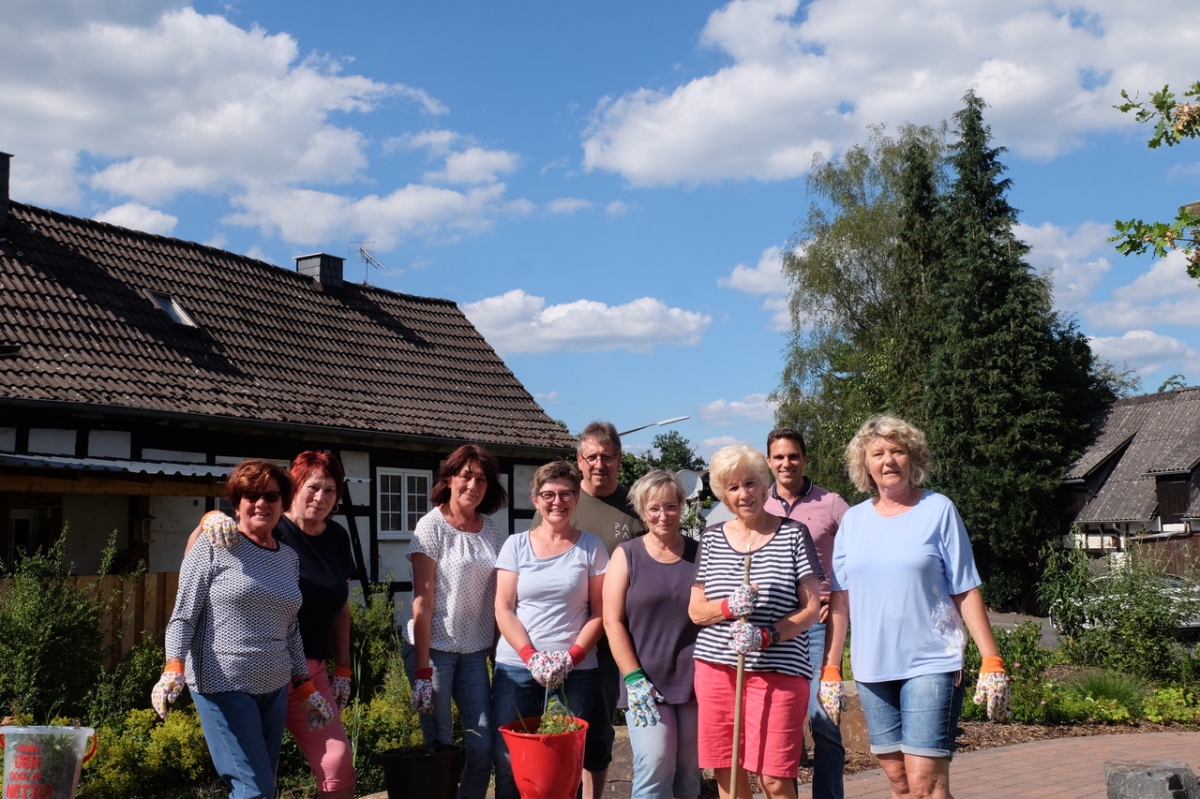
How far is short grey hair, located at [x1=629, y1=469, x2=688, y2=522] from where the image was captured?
4.60 meters

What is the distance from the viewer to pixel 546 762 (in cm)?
429

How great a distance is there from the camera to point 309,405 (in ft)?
49.8

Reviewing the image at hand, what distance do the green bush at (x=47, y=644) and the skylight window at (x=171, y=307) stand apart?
27.4ft

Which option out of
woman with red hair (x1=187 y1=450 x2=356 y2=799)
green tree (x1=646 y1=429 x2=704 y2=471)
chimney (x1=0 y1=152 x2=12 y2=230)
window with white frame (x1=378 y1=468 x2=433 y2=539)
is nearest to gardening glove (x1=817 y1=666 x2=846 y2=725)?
woman with red hair (x1=187 y1=450 x2=356 y2=799)

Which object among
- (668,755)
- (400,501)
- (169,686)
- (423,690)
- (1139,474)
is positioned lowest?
(668,755)

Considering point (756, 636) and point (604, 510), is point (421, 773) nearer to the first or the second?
point (604, 510)

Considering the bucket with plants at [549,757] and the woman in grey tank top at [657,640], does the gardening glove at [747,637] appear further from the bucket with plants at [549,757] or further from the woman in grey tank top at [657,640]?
the bucket with plants at [549,757]

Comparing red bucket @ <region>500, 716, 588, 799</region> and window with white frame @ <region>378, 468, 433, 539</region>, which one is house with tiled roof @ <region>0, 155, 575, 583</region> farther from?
red bucket @ <region>500, 716, 588, 799</region>

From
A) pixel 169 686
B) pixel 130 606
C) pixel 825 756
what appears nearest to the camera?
pixel 169 686

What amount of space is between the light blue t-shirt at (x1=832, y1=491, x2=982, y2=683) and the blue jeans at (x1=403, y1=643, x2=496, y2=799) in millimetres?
1550

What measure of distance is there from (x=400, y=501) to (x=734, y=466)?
12.4 m

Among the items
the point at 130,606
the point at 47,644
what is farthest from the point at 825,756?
the point at 130,606

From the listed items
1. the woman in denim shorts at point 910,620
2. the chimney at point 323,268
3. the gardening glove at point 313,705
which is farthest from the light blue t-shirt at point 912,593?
the chimney at point 323,268

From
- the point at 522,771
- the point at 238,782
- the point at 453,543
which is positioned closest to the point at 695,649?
the point at 522,771
